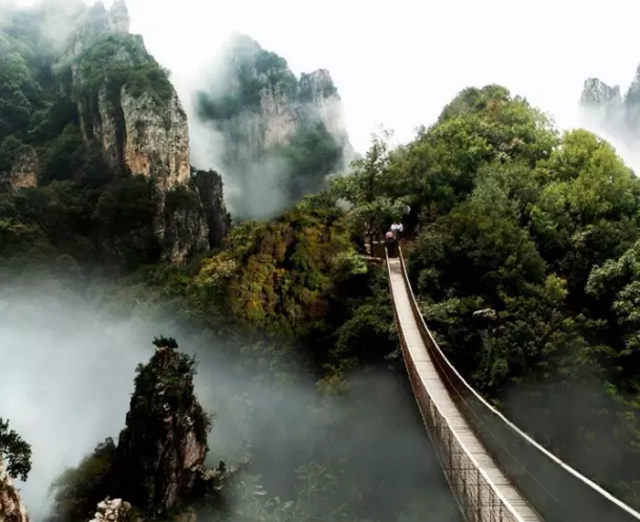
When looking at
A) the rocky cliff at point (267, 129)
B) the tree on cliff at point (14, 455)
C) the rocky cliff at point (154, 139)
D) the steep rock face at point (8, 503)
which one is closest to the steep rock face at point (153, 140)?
the rocky cliff at point (154, 139)

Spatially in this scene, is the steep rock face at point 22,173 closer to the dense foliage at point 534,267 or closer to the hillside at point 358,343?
the hillside at point 358,343

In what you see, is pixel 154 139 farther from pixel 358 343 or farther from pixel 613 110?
pixel 613 110

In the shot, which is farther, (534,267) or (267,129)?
(267,129)

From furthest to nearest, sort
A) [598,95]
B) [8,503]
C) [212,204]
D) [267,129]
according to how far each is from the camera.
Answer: [267,129] < [598,95] < [212,204] < [8,503]

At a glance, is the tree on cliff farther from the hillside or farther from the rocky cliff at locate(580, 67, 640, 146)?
the rocky cliff at locate(580, 67, 640, 146)

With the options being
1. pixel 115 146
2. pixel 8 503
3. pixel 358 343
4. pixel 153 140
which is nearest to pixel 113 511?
pixel 8 503

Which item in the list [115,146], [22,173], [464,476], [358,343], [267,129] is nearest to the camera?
[464,476]
